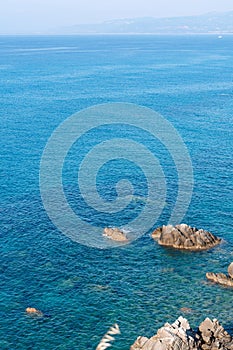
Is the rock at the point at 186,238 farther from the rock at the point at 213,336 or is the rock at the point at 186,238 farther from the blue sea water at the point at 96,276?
the rock at the point at 213,336

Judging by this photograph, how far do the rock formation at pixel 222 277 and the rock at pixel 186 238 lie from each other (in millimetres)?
11826

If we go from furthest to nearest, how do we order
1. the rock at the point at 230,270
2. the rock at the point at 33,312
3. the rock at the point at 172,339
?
1. the rock at the point at 230,270
2. the rock at the point at 33,312
3. the rock at the point at 172,339

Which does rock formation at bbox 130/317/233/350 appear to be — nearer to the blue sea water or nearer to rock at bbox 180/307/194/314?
the blue sea water

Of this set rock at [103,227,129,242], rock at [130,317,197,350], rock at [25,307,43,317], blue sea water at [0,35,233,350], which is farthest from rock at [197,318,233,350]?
rock at [103,227,129,242]

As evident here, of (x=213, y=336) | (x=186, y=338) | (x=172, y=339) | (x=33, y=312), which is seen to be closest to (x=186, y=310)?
(x=213, y=336)

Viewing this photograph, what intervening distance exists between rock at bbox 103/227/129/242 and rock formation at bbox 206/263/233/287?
22279mm

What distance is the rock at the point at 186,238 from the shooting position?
109m

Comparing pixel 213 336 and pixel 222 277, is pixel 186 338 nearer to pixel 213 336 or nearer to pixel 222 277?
pixel 213 336

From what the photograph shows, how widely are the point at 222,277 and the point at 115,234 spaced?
26853 millimetres

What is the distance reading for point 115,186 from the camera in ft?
458

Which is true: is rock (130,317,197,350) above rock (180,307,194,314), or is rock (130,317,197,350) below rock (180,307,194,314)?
above

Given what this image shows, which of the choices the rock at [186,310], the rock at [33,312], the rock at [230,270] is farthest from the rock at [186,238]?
the rock at [33,312]

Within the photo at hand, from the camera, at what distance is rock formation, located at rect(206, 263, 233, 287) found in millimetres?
95375

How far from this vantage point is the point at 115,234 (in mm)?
112250
